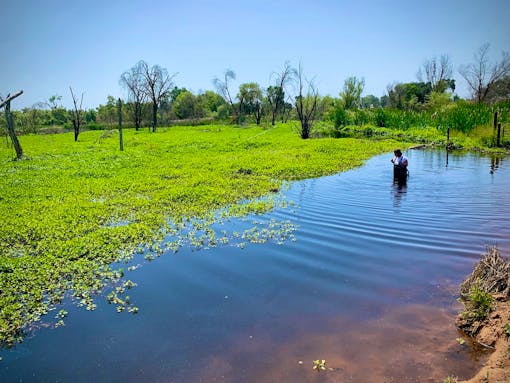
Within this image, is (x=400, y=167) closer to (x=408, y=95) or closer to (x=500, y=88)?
(x=500, y=88)

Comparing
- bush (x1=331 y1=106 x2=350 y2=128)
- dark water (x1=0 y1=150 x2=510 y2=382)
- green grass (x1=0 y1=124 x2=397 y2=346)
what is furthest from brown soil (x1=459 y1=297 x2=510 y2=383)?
bush (x1=331 y1=106 x2=350 y2=128)

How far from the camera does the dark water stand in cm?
504

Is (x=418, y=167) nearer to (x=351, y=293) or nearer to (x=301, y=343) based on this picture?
(x=351, y=293)

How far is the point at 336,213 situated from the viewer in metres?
11.8

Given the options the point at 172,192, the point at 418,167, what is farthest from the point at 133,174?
the point at 418,167

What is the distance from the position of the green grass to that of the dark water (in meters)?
0.89

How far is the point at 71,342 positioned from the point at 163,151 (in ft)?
76.0

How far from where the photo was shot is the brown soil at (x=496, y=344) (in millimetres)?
4328

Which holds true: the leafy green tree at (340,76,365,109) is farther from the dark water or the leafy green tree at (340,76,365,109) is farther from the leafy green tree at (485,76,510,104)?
the dark water

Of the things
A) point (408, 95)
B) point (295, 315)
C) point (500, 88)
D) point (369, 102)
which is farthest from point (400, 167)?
point (369, 102)

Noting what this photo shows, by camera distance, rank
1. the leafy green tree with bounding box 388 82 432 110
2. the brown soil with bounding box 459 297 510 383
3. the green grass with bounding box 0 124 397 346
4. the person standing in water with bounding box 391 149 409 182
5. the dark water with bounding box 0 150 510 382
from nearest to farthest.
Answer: the brown soil with bounding box 459 297 510 383
the dark water with bounding box 0 150 510 382
the green grass with bounding box 0 124 397 346
the person standing in water with bounding box 391 149 409 182
the leafy green tree with bounding box 388 82 432 110

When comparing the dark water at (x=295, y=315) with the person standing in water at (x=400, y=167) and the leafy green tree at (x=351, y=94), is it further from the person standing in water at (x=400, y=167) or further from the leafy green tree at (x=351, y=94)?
the leafy green tree at (x=351, y=94)

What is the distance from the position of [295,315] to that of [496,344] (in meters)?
2.86

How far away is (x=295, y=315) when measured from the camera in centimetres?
622
